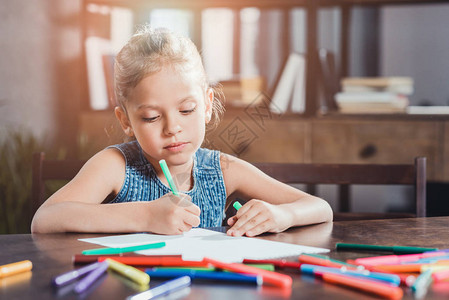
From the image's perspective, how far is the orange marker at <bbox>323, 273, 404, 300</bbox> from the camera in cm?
55

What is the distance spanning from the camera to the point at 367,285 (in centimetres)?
57

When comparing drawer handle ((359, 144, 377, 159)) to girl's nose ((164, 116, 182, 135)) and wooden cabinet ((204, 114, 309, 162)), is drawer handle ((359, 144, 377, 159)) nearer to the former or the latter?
wooden cabinet ((204, 114, 309, 162))

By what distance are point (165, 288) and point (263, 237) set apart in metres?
0.38

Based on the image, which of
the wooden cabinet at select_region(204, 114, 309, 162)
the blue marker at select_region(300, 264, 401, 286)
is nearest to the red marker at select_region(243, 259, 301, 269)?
the blue marker at select_region(300, 264, 401, 286)

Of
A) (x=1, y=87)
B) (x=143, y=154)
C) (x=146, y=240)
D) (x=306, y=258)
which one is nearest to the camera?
(x=306, y=258)

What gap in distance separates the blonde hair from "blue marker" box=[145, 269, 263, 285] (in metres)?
0.67

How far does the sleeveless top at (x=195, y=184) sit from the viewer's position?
1.31 meters

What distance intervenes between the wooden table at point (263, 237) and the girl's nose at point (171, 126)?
0.31 m

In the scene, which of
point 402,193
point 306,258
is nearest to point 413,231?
point 306,258

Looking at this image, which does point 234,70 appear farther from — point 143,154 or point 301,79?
point 143,154

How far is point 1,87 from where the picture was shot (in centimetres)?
234

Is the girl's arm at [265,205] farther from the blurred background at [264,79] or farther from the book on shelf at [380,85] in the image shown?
the book on shelf at [380,85]

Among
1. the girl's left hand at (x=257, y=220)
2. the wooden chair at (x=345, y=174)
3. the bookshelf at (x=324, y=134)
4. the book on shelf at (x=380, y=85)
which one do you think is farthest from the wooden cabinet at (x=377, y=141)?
the girl's left hand at (x=257, y=220)

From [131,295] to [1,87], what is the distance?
2003 mm
